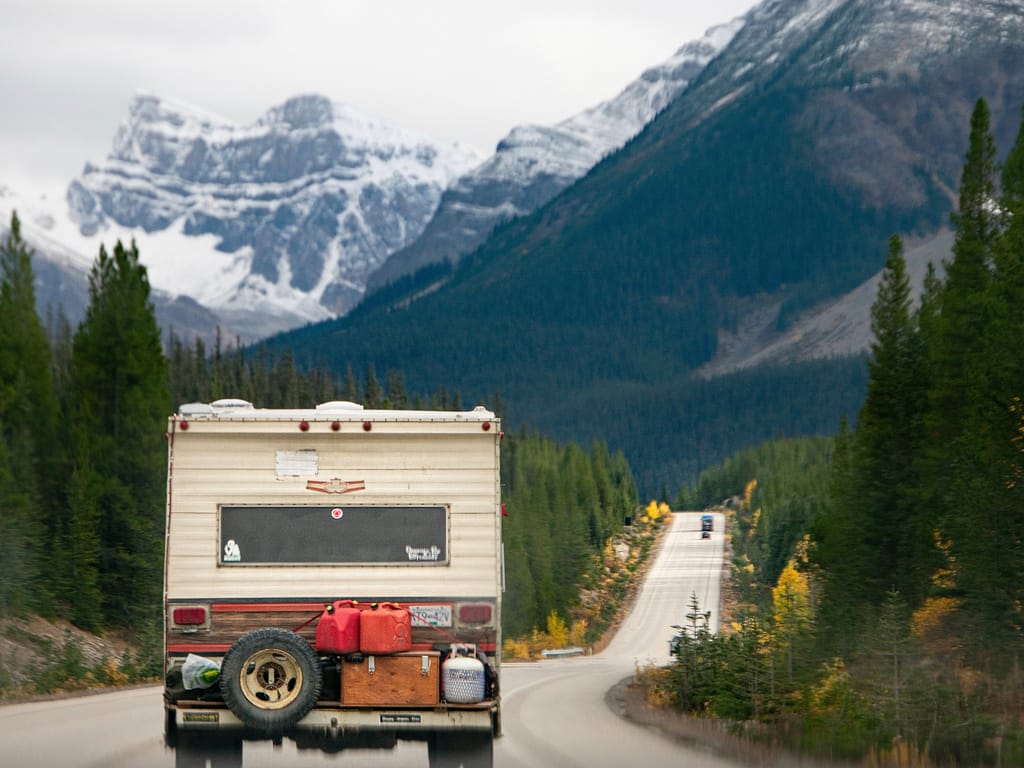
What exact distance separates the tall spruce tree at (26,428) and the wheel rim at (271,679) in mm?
41170

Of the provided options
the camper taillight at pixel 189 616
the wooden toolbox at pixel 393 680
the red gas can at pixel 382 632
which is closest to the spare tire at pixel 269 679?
the wooden toolbox at pixel 393 680

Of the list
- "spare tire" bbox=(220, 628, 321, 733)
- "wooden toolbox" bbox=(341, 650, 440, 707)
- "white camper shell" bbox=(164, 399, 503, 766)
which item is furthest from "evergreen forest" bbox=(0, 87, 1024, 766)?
"spare tire" bbox=(220, 628, 321, 733)

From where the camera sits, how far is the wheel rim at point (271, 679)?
60.2ft

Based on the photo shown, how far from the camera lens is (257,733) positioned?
18.5 metres

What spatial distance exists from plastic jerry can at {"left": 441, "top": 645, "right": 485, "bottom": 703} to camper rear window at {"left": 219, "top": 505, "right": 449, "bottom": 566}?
125 cm

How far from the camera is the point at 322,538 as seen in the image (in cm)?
1939

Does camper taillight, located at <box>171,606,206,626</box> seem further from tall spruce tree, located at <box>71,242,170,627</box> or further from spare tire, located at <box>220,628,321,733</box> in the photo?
tall spruce tree, located at <box>71,242,170,627</box>

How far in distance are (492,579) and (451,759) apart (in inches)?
81.6

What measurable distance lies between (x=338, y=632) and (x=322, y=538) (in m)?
1.29

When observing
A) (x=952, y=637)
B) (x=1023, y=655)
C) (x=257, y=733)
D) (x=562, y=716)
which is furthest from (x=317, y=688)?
(x=952, y=637)

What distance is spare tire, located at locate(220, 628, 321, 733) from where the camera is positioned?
1828cm

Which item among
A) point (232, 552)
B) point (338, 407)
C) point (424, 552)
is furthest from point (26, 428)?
point (424, 552)

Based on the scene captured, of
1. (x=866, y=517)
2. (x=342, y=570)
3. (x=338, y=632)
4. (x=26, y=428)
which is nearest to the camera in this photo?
(x=338, y=632)

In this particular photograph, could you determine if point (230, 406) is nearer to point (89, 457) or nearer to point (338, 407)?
point (338, 407)
